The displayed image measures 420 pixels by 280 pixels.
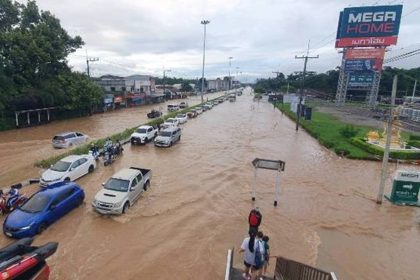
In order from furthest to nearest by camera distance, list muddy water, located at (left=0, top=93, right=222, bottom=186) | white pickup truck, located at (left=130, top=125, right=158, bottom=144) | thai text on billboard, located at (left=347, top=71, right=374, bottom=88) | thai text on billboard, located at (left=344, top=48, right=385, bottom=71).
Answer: thai text on billboard, located at (left=347, top=71, right=374, bottom=88)
thai text on billboard, located at (left=344, top=48, right=385, bottom=71)
white pickup truck, located at (left=130, top=125, right=158, bottom=144)
muddy water, located at (left=0, top=93, right=222, bottom=186)

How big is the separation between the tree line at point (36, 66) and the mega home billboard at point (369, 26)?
45.1m

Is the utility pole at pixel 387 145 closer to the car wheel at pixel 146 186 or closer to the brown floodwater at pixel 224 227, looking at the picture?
the brown floodwater at pixel 224 227

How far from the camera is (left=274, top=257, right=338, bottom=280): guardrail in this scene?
20.8 ft

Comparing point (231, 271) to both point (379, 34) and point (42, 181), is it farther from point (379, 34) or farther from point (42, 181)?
point (379, 34)

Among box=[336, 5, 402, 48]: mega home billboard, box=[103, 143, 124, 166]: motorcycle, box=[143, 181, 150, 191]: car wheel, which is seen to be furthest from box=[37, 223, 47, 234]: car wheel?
box=[336, 5, 402, 48]: mega home billboard

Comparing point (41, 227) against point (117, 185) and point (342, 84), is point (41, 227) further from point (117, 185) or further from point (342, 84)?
point (342, 84)

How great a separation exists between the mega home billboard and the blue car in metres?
55.9

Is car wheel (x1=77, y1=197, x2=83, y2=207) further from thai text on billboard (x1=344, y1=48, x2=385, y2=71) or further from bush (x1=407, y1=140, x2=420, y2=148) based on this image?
thai text on billboard (x1=344, y1=48, x2=385, y2=71)

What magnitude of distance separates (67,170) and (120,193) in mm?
4991


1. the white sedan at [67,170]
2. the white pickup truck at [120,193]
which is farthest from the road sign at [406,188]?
the white sedan at [67,170]

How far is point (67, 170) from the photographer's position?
16125mm

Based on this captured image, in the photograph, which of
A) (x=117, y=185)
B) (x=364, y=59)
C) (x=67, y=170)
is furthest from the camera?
(x=364, y=59)

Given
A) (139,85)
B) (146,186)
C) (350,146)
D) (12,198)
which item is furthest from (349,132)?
(139,85)

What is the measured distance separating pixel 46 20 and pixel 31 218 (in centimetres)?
3730
